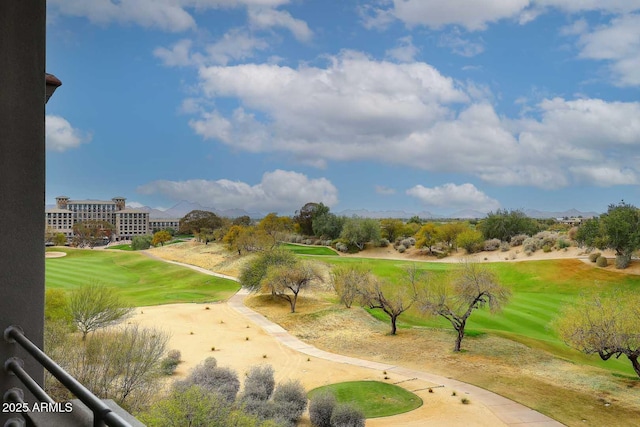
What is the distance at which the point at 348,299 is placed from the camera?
28359mm

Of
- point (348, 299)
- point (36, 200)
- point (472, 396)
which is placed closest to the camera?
point (36, 200)

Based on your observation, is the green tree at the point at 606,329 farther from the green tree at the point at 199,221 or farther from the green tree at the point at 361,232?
the green tree at the point at 199,221

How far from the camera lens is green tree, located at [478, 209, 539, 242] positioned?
210 feet

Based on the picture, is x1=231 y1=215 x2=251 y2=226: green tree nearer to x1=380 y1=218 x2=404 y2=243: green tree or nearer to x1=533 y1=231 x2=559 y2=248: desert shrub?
x1=380 y1=218 x2=404 y2=243: green tree

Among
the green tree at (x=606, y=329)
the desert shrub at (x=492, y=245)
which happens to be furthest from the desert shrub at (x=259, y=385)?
the desert shrub at (x=492, y=245)

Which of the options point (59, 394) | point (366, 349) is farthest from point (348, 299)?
point (59, 394)

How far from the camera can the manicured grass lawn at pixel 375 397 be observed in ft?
48.4

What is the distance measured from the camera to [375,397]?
51.8 feet

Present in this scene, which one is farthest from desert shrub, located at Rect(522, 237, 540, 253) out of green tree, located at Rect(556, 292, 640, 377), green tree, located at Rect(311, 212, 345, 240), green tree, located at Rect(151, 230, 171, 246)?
green tree, located at Rect(151, 230, 171, 246)

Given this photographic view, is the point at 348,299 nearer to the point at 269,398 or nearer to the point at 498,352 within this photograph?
the point at 498,352

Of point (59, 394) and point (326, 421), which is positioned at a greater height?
point (59, 394)

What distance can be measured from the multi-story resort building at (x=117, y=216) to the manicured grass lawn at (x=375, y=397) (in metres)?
116

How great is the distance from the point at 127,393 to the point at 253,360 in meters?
7.58

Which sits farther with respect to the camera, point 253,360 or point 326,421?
point 253,360
